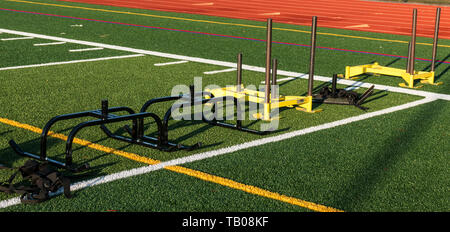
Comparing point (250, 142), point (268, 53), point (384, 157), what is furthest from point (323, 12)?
point (384, 157)

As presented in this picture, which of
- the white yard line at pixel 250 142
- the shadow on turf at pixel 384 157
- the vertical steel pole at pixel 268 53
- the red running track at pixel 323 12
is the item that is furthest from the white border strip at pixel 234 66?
the red running track at pixel 323 12

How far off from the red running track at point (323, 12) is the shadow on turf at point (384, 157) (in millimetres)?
10675

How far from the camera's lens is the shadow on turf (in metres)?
4.96

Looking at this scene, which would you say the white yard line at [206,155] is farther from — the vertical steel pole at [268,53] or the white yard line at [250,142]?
the vertical steel pole at [268,53]

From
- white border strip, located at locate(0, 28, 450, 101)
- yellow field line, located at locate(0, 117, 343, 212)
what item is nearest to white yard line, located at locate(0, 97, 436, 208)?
yellow field line, located at locate(0, 117, 343, 212)

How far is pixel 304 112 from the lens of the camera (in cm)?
790

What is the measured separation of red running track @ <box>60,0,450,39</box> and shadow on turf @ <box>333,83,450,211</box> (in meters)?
10.7

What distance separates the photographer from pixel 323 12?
24.3 m

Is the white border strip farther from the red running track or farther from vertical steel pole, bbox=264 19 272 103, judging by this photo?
the red running track

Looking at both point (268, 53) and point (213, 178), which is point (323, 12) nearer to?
point (268, 53)

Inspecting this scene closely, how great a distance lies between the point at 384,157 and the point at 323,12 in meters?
19.0

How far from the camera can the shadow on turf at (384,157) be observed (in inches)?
195
